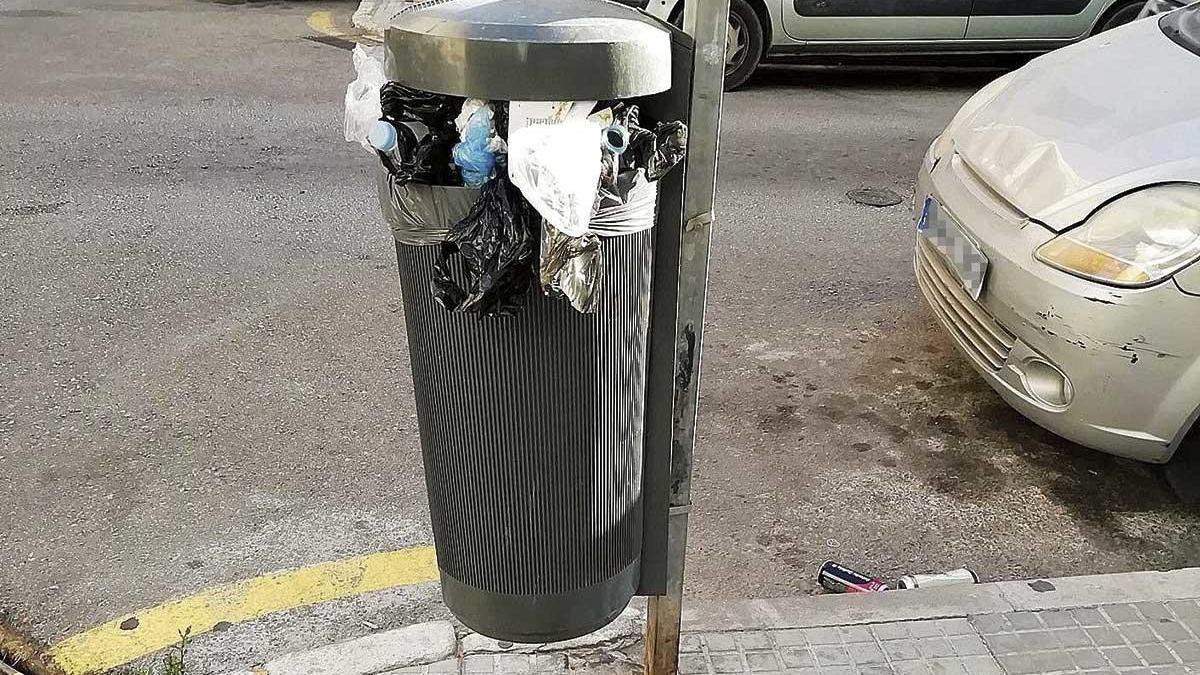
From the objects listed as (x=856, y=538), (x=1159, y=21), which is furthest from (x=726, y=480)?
(x=1159, y=21)

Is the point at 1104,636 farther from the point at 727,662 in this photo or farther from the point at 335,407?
the point at 335,407

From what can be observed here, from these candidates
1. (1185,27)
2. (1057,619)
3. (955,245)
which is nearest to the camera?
(1057,619)

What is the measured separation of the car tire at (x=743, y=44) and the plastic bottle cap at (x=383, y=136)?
676 cm

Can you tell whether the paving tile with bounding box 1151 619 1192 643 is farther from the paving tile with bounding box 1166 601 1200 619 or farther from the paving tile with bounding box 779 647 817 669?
the paving tile with bounding box 779 647 817 669

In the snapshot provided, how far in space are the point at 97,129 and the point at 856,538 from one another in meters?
5.74

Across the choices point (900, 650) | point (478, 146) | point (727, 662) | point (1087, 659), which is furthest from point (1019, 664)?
point (478, 146)

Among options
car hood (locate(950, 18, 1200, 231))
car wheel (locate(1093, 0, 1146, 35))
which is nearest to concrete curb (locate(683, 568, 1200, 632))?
car hood (locate(950, 18, 1200, 231))

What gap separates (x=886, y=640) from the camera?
2482 millimetres

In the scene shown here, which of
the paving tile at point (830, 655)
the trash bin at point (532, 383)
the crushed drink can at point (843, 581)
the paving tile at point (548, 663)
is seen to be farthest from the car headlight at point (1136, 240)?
the paving tile at point (548, 663)

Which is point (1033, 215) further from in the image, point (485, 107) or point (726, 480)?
point (485, 107)

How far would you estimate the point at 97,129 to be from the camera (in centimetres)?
676

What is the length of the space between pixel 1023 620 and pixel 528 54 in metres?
1.88

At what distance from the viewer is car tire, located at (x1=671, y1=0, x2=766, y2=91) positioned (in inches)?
317

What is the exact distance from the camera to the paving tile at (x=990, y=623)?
8.30ft
